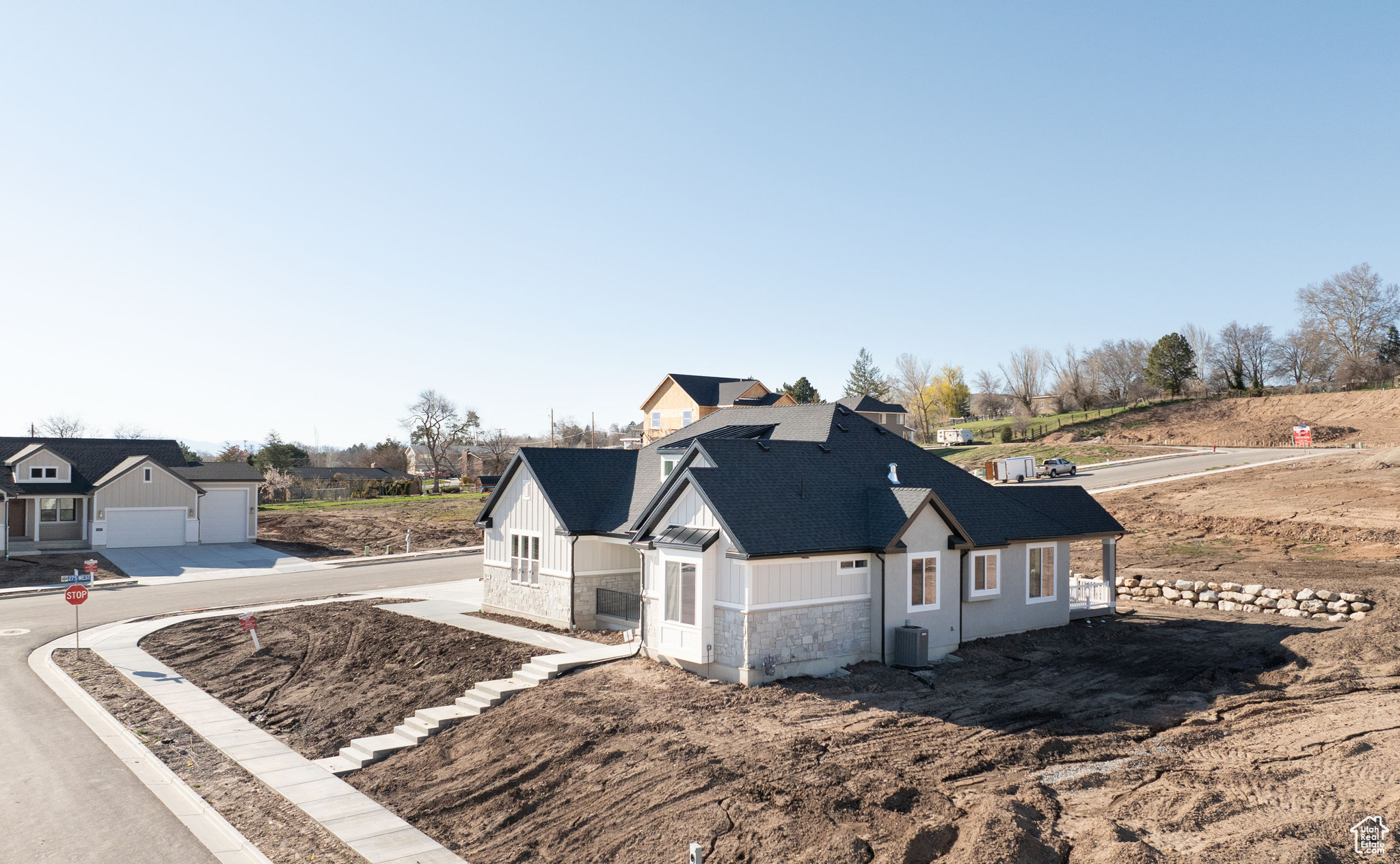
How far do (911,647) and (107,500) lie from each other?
1739 inches

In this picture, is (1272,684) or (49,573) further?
(49,573)

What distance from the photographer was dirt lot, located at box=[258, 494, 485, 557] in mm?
48312

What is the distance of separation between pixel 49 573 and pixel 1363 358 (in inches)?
3955

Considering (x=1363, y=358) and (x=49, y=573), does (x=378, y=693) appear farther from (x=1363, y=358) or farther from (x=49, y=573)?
(x=1363, y=358)

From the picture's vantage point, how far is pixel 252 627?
25.8 meters

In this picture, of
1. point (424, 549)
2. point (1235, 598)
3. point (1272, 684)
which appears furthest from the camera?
point (424, 549)

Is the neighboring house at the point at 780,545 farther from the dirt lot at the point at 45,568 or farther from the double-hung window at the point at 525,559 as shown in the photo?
the dirt lot at the point at 45,568

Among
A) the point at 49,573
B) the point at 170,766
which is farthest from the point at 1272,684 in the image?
the point at 49,573

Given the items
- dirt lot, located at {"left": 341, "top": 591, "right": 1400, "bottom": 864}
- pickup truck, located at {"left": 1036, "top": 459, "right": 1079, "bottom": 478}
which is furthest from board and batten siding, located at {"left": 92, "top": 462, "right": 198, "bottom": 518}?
pickup truck, located at {"left": 1036, "top": 459, "right": 1079, "bottom": 478}

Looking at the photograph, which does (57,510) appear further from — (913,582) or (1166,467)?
(1166,467)

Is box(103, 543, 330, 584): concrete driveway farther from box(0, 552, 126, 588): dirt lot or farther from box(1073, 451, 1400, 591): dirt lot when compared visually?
box(1073, 451, 1400, 591): dirt lot

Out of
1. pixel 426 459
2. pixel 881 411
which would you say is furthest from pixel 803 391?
pixel 426 459

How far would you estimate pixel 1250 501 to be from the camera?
130 ft

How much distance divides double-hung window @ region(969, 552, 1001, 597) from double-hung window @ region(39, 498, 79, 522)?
4734 cm
